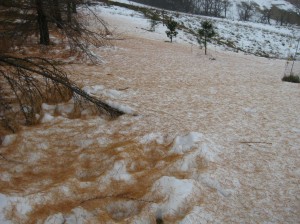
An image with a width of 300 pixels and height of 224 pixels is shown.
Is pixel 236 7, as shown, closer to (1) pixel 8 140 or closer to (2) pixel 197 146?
(2) pixel 197 146

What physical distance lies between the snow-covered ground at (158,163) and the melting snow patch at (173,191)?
15 millimetres

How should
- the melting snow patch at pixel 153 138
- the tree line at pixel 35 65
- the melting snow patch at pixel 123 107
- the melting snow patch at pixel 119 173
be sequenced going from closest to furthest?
the melting snow patch at pixel 119 173, the tree line at pixel 35 65, the melting snow patch at pixel 153 138, the melting snow patch at pixel 123 107

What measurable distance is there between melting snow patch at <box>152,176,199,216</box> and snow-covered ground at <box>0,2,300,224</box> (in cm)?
1

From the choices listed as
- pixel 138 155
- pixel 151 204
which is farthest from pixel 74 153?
pixel 151 204

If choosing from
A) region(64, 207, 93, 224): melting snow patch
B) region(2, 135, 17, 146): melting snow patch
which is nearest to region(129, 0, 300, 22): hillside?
region(2, 135, 17, 146): melting snow patch

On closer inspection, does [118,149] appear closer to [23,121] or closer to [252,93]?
[23,121]

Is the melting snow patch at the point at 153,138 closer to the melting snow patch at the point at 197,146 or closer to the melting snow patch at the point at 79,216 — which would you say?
the melting snow patch at the point at 197,146

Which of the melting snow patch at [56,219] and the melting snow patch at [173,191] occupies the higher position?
the melting snow patch at [173,191]

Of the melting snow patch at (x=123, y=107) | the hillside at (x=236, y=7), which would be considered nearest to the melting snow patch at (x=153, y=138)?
the melting snow patch at (x=123, y=107)

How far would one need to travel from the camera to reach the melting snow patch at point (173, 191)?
372 centimetres

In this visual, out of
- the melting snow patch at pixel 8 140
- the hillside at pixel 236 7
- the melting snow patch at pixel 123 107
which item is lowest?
the melting snow patch at pixel 8 140

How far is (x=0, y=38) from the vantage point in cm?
784

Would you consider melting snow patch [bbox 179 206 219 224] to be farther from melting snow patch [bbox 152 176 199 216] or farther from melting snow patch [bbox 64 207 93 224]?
melting snow patch [bbox 64 207 93 224]

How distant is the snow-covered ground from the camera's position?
369 cm
